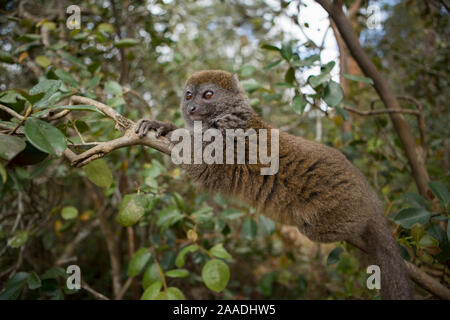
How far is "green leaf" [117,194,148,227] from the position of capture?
2.29 meters

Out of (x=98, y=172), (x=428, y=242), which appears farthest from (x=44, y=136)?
(x=428, y=242)

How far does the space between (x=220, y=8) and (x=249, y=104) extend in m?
5.52

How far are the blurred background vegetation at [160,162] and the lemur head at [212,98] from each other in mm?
264

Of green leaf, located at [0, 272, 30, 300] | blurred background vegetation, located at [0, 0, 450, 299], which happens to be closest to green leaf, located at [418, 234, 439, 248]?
blurred background vegetation, located at [0, 0, 450, 299]

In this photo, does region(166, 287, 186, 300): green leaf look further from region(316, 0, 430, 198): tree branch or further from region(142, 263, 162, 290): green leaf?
region(316, 0, 430, 198): tree branch

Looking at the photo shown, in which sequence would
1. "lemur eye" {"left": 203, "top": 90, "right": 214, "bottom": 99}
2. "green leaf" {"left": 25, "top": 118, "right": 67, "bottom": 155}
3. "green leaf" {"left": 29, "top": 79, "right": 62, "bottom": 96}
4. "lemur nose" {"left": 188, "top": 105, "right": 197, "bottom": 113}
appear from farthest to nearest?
"lemur eye" {"left": 203, "top": 90, "right": 214, "bottom": 99}
"lemur nose" {"left": 188, "top": 105, "right": 197, "bottom": 113}
"green leaf" {"left": 29, "top": 79, "right": 62, "bottom": 96}
"green leaf" {"left": 25, "top": 118, "right": 67, "bottom": 155}

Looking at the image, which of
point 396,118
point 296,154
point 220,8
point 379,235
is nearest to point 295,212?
point 296,154

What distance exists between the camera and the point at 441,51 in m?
4.60

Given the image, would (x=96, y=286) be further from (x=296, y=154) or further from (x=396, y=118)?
(x=396, y=118)

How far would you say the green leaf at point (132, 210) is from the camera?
2.29 metres

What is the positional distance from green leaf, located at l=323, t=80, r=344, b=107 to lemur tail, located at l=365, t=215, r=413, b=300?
1.15m

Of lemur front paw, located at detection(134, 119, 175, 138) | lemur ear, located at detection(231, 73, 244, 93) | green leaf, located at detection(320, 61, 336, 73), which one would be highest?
lemur ear, located at detection(231, 73, 244, 93)

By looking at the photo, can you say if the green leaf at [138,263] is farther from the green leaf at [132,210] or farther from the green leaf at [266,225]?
the green leaf at [266,225]
